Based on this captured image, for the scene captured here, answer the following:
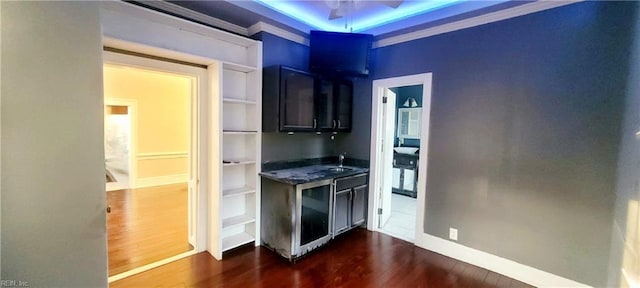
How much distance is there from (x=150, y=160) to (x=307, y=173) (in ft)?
16.7

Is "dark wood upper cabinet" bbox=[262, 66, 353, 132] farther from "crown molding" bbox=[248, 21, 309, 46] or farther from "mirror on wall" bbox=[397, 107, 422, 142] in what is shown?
"mirror on wall" bbox=[397, 107, 422, 142]

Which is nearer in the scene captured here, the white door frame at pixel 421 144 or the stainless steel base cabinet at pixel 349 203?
the white door frame at pixel 421 144

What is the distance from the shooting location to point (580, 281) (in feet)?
7.38

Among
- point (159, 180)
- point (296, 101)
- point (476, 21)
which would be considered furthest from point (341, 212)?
point (159, 180)

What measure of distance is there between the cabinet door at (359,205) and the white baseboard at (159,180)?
533 cm

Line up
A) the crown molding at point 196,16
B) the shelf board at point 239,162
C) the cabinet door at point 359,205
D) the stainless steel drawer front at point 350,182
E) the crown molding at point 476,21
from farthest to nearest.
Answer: the cabinet door at point 359,205, the stainless steel drawer front at point 350,182, the shelf board at point 239,162, the crown molding at point 196,16, the crown molding at point 476,21

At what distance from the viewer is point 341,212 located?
3264mm

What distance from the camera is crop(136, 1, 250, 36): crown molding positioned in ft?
7.93

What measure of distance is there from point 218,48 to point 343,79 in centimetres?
166

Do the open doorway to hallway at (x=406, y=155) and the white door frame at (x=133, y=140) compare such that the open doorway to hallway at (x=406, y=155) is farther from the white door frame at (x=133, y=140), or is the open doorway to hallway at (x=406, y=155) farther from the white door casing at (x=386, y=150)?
the white door frame at (x=133, y=140)

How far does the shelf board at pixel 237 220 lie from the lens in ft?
9.53

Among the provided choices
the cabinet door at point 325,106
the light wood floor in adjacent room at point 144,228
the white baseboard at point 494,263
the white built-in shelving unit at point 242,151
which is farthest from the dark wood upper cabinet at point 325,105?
the light wood floor in adjacent room at point 144,228

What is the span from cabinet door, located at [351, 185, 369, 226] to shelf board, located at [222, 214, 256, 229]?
132 cm

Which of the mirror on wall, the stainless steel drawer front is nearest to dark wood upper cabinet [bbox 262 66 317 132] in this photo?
the stainless steel drawer front
